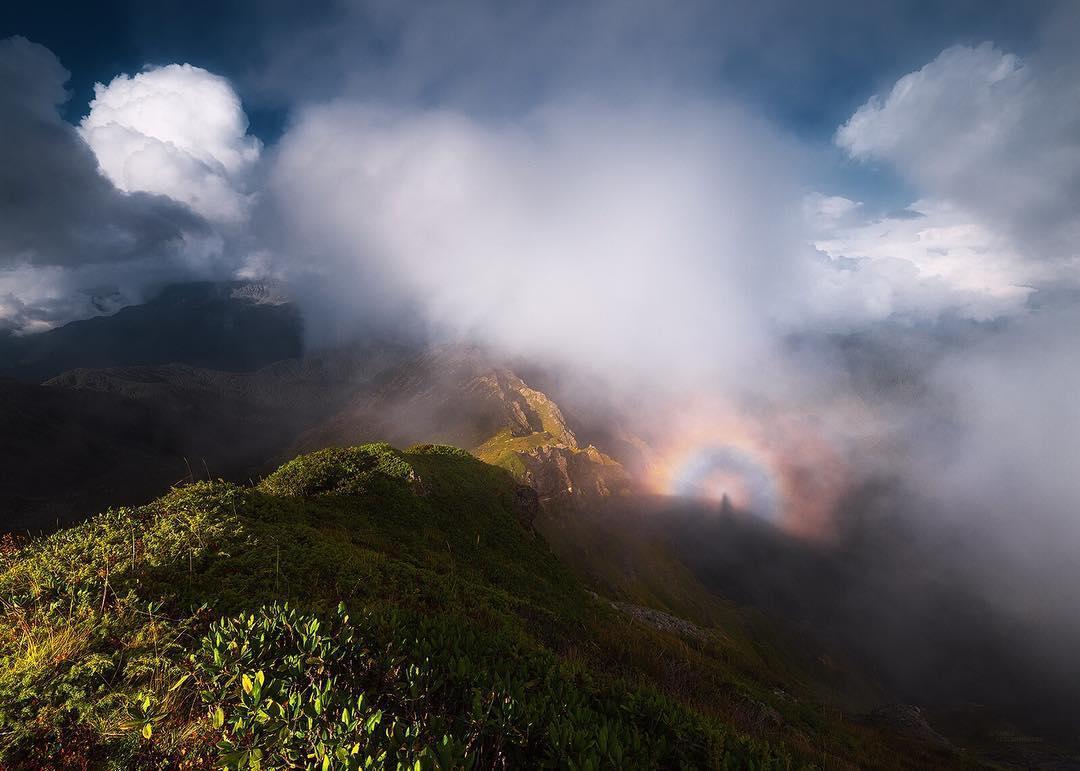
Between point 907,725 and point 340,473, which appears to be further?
point 907,725

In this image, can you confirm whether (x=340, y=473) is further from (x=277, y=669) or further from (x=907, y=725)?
(x=907, y=725)

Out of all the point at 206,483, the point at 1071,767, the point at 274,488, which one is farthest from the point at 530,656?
the point at 1071,767

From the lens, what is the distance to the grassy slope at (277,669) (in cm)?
450

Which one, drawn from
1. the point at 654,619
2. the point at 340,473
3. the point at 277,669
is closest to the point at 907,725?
the point at 654,619

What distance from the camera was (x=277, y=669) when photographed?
199 inches

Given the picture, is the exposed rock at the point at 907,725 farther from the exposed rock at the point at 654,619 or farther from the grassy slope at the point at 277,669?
the grassy slope at the point at 277,669

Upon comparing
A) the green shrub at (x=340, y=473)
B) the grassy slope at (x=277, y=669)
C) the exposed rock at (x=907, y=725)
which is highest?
the green shrub at (x=340, y=473)

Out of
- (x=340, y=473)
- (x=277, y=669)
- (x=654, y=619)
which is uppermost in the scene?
(x=340, y=473)

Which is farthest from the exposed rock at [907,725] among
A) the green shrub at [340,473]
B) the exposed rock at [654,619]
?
the green shrub at [340,473]

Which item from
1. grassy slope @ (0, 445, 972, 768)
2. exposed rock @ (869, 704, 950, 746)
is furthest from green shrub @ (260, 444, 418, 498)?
exposed rock @ (869, 704, 950, 746)

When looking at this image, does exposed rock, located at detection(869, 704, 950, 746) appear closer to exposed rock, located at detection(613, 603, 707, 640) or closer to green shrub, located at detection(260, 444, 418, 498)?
exposed rock, located at detection(613, 603, 707, 640)

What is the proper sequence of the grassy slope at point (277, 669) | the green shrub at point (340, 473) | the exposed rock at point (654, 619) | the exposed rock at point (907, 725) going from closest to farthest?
the grassy slope at point (277, 669) → the green shrub at point (340, 473) → the exposed rock at point (907, 725) → the exposed rock at point (654, 619)

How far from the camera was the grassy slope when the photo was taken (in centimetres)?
450

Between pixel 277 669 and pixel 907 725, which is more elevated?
pixel 277 669
